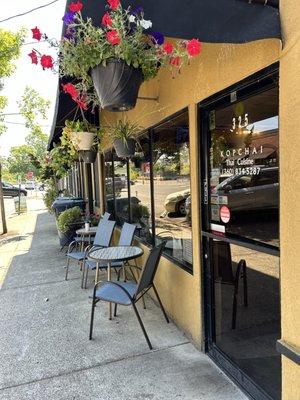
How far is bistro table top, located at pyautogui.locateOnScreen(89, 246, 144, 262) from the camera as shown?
3.67 meters

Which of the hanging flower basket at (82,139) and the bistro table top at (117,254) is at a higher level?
the hanging flower basket at (82,139)

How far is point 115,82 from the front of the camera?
2473 millimetres

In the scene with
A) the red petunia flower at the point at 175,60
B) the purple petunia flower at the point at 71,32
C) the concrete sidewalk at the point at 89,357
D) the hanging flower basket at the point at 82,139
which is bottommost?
the concrete sidewalk at the point at 89,357

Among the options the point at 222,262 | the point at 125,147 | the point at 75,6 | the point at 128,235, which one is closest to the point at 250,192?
the point at 222,262

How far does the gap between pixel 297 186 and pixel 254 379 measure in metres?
1.47

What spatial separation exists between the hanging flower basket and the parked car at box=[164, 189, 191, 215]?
2.01 metres

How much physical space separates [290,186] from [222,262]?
1.20m

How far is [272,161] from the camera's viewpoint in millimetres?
2121

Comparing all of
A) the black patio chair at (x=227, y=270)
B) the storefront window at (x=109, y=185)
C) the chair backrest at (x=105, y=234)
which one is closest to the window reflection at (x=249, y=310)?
the black patio chair at (x=227, y=270)

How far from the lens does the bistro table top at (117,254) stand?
12.0 feet

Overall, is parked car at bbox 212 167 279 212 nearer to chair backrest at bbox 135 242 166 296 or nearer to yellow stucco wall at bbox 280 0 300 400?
yellow stucco wall at bbox 280 0 300 400

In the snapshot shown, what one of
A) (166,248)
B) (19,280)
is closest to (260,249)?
(166,248)

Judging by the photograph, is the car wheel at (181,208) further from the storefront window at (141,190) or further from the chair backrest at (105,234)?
the chair backrest at (105,234)

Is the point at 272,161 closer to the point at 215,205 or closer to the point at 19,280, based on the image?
the point at 215,205
